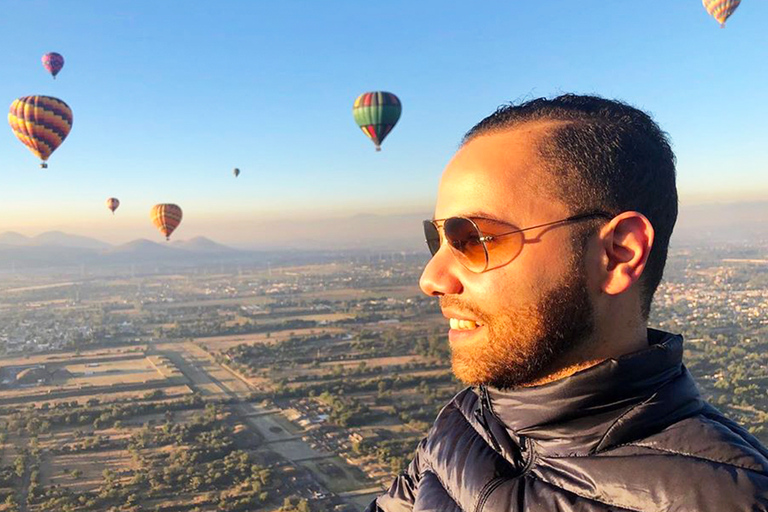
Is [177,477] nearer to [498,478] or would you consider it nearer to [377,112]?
[377,112]

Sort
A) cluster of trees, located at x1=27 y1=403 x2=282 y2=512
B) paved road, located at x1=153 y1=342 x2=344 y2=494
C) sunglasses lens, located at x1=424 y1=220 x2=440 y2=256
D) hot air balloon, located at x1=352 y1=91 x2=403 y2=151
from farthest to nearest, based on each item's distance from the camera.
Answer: hot air balloon, located at x1=352 y1=91 x2=403 y2=151
paved road, located at x1=153 y1=342 x2=344 y2=494
cluster of trees, located at x1=27 y1=403 x2=282 y2=512
sunglasses lens, located at x1=424 y1=220 x2=440 y2=256

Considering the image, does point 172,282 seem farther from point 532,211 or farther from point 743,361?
point 532,211

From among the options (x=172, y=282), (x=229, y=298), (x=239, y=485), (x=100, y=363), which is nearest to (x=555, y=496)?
(x=239, y=485)

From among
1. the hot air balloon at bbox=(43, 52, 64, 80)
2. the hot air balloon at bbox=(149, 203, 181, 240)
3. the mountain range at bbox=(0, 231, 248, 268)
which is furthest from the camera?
the mountain range at bbox=(0, 231, 248, 268)

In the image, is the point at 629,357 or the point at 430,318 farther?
the point at 430,318

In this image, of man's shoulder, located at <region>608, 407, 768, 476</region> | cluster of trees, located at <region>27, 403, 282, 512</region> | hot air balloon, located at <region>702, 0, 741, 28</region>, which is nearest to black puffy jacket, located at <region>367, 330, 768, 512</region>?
man's shoulder, located at <region>608, 407, 768, 476</region>

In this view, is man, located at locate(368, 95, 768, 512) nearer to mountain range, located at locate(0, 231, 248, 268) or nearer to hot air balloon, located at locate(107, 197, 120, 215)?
hot air balloon, located at locate(107, 197, 120, 215)

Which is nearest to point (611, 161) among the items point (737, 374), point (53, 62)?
point (737, 374)
